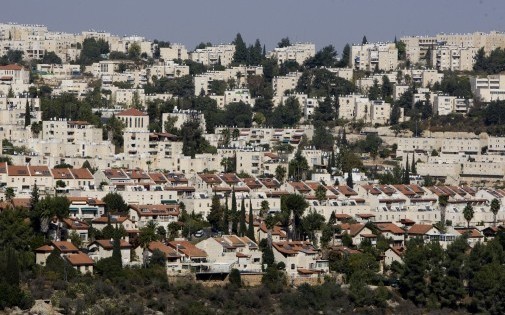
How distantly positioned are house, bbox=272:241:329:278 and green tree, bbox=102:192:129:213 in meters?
4.55

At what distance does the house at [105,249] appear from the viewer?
37219mm

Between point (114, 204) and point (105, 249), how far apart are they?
4.26 metres

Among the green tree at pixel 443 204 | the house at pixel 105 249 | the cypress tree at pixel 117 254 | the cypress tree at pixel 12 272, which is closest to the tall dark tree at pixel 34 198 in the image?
the house at pixel 105 249

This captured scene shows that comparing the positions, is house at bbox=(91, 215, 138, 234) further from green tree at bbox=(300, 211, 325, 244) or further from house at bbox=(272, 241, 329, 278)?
green tree at bbox=(300, 211, 325, 244)

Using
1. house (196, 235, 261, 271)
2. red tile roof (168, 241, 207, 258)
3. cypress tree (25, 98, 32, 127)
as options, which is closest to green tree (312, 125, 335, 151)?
cypress tree (25, 98, 32, 127)

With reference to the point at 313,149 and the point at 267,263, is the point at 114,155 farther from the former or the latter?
the point at 267,263

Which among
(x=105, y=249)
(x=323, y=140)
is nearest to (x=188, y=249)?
(x=105, y=249)

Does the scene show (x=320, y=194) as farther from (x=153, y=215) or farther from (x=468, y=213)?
(x=153, y=215)

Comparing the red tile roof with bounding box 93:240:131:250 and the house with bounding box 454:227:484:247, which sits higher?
the red tile roof with bounding box 93:240:131:250

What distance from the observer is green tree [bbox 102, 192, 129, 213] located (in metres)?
41.3

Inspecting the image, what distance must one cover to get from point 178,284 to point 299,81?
114 feet

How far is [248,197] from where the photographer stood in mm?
43781

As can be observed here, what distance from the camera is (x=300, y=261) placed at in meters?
38.8

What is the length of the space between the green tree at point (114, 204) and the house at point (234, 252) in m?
3.44
